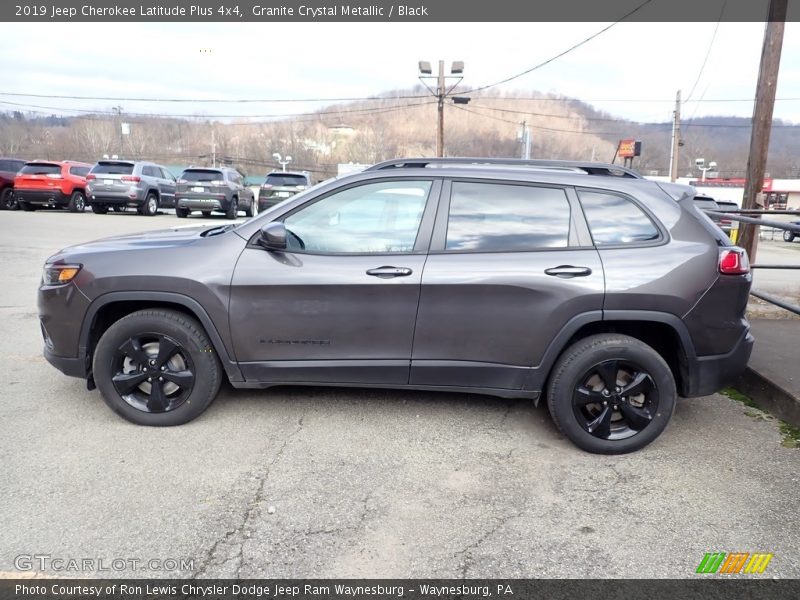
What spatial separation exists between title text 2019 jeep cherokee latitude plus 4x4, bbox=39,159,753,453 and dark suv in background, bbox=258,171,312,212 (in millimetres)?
A: 15162

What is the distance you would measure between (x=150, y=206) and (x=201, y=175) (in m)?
2.61

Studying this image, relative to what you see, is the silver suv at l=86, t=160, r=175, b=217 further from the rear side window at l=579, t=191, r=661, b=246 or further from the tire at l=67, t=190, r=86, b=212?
the rear side window at l=579, t=191, r=661, b=246

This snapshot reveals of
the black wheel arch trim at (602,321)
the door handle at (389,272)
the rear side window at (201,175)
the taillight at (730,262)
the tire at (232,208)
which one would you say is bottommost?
the tire at (232,208)

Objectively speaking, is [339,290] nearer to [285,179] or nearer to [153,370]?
[153,370]

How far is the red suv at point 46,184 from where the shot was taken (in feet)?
63.2

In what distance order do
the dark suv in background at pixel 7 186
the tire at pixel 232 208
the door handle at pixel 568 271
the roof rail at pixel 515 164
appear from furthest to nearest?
the dark suv in background at pixel 7 186 < the tire at pixel 232 208 < the roof rail at pixel 515 164 < the door handle at pixel 568 271

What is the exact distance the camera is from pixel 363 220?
12.2ft

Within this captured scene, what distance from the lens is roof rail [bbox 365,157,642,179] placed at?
3.89 m

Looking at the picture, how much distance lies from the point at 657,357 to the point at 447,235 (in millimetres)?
1498

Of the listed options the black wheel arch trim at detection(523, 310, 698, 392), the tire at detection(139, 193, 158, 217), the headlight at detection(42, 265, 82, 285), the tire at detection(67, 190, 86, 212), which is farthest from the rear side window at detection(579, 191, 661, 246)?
the tire at detection(67, 190, 86, 212)

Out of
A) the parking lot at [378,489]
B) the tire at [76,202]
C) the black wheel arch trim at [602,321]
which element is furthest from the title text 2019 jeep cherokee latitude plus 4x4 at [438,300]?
the tire at [76,202]

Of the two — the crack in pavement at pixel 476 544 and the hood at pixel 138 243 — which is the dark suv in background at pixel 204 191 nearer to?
the hood at pixel 138 243

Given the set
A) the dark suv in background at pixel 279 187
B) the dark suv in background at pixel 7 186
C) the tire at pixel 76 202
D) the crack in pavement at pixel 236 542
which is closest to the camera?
the crack in pavement at pixel 236 542

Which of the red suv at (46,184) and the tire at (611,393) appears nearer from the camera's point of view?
the tire at (611,393)
